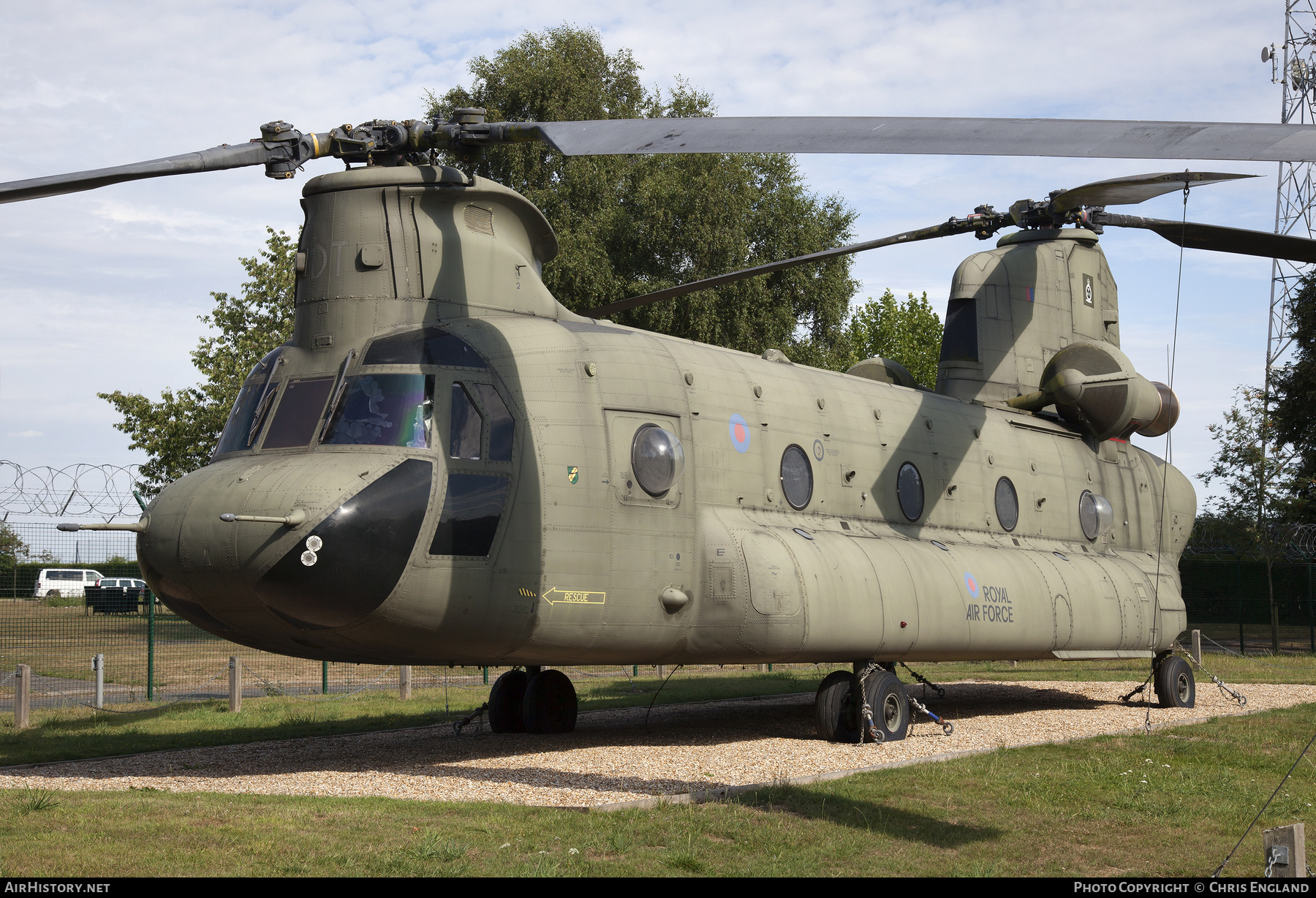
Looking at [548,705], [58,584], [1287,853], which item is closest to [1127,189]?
[548,705]

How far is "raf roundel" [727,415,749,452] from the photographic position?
12.5 m

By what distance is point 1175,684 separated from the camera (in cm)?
1711

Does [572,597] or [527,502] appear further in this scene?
[572,597]

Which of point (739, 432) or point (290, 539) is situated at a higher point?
point (739, 432)

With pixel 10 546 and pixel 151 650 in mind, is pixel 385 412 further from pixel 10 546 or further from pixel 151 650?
pixel 10 546

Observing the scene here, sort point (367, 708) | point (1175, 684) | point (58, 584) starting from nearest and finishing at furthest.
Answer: point (1175, 684), point (367, 708), point (58, 584)

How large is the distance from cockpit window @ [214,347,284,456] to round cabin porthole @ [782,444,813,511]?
5.55m

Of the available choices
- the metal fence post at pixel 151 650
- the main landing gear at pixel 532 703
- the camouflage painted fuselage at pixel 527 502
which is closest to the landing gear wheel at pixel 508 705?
the main landing gear at pixel 532 703

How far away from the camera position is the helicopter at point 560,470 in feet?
31.3

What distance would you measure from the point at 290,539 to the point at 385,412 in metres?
1.49

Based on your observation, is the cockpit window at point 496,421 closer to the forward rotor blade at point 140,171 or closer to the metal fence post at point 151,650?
the forward rotor blade at point 140,171

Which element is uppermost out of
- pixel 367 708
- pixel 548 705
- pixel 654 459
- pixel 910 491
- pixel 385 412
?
pixel 385 412
